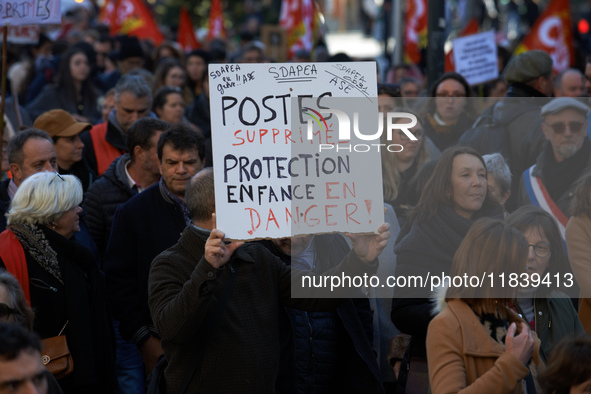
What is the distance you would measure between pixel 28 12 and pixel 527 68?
359 cm

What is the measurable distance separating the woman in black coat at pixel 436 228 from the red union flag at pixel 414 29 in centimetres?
1024

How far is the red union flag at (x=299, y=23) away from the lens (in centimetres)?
1370

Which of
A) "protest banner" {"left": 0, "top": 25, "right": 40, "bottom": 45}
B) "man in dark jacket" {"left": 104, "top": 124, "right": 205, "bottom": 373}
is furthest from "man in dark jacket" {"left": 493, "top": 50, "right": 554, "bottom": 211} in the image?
"protest banner" {"left": 0, "top": 25, "right": 40, "bottom": 45}

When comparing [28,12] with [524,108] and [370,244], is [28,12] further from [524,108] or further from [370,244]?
[370,244]

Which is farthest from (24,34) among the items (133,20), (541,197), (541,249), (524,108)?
(541,249)

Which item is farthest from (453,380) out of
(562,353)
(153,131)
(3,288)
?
(153,131)

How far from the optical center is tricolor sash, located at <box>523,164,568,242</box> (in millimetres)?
5094

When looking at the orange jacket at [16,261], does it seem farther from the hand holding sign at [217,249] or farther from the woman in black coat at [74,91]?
the woman in black coat at [74,91]

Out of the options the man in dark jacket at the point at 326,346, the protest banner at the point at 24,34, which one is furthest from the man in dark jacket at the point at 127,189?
the protest banner at the point at 24,34

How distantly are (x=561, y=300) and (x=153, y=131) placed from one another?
9.17ft

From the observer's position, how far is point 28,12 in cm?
645

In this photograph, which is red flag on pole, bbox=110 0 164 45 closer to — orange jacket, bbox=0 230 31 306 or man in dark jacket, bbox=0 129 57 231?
man in dark jacket, bbox=0 129 57 231

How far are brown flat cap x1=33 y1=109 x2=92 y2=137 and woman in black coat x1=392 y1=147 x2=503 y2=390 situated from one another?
283 centimetres

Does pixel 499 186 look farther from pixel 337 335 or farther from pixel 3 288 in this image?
pixel 3 288
